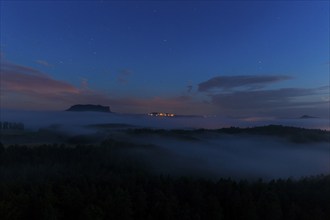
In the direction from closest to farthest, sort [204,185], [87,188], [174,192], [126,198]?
1. [126,198]
2. [87,188]
3. [174,192]
4. [204,185]

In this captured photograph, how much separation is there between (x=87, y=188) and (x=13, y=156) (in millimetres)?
76671

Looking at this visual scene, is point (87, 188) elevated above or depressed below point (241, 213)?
above

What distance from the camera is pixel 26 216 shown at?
78.9 m

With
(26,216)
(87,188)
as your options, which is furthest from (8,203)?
(87,188)

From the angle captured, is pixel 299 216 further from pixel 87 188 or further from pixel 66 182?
pixel 66 182

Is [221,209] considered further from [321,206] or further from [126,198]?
[321,206]

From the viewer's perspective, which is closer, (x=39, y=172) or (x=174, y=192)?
(x=174, y=192)

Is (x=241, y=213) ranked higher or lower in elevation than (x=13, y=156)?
lower

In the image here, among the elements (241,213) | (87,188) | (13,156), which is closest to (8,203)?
(87,188)

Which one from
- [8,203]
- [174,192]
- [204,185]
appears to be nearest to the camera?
[8,203]

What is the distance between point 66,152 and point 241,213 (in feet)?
384

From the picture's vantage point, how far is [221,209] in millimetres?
89062

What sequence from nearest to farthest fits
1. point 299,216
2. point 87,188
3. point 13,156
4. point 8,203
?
point 8,203 → point 299,216 → point 87,188 → point 13,156

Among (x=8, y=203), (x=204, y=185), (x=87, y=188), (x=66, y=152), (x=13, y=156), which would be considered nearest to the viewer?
(x=8, y=203)
